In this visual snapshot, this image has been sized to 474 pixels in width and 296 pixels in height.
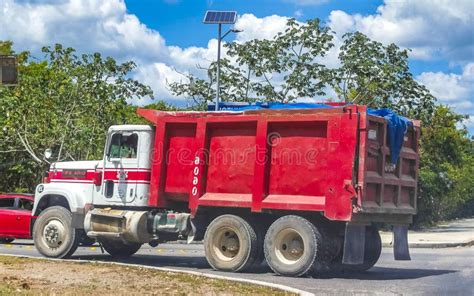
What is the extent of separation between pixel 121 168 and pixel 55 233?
1.93m

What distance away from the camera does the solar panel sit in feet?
82.8

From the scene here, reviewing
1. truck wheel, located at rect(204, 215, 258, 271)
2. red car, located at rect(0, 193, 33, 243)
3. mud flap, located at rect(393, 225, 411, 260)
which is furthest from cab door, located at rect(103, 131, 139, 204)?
red car, located at rect(0, 193, 33, 243)

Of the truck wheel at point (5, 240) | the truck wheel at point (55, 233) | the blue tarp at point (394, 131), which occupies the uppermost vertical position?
A: the blue tarp at point (394, 131)

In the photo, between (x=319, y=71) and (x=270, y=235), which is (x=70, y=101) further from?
(x=270, y=235)

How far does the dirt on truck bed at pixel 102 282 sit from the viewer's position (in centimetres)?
1057

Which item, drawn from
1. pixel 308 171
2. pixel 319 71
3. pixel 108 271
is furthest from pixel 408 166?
pixel 319 71

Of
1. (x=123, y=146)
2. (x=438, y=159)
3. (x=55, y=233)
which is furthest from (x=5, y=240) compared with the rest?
(x=438, y=159)

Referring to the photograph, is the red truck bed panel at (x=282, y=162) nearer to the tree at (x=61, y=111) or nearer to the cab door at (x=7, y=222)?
the cab door at (x=7, y=222)

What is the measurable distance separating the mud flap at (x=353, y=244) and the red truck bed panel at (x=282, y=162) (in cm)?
42

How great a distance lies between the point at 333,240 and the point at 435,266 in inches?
160

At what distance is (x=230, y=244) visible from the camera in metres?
14.9

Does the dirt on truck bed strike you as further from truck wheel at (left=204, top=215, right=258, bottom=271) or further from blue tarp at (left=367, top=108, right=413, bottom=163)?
blue tarp at (left=367, top=108, right=413, bottom=163)

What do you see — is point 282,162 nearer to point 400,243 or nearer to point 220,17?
point 400,243

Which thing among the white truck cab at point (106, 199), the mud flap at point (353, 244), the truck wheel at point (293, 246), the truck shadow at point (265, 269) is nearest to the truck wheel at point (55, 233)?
the white truck cab at point (106, 199)
